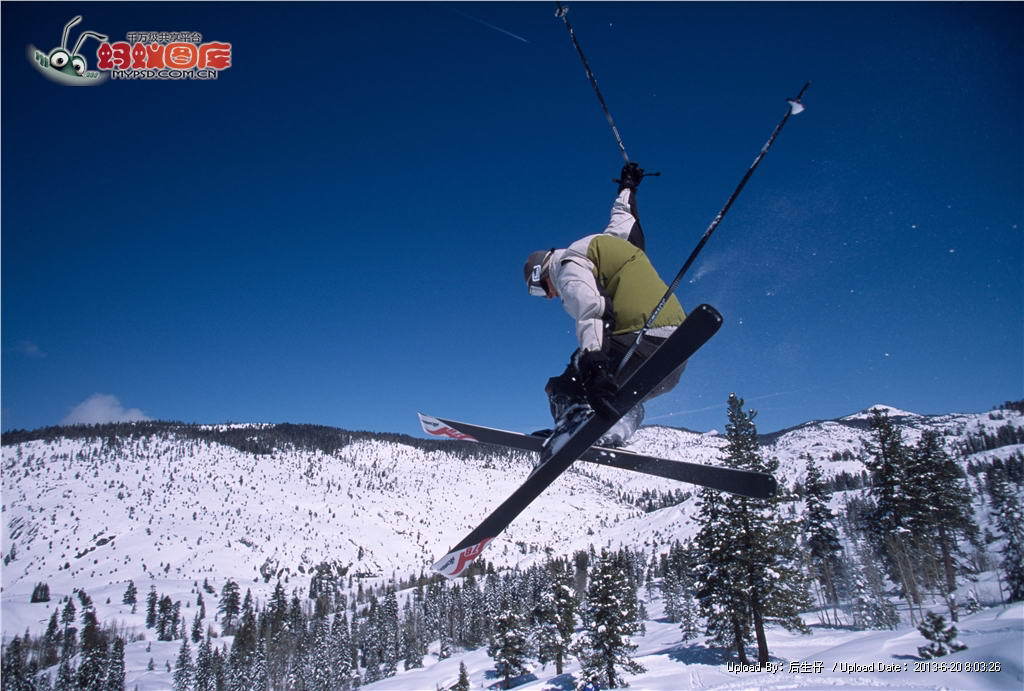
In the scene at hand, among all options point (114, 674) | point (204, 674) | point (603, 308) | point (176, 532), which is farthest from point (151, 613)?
point (603, 308)

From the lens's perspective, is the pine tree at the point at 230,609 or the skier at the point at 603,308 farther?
the pine tree at the point at 230,609

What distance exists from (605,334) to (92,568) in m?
204

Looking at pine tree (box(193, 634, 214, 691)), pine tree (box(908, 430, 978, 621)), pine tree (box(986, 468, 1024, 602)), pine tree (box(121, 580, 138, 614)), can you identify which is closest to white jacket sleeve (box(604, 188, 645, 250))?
pine tree (box(908, 430, 978, 621))

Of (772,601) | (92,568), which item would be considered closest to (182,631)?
(92,568)

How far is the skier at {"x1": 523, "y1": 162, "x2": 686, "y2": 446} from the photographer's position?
310cm

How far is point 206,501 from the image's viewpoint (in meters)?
188

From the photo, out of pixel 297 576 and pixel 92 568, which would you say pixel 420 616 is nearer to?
pixel 297 576

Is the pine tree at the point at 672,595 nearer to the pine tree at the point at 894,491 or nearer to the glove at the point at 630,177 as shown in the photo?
the pine tree at the point at 894,491

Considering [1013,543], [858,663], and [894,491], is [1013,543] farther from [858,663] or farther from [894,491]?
[858,663]

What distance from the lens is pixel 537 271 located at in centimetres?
370

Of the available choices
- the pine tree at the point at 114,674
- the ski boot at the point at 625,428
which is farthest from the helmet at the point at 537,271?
the pine tree at the point at 114,674

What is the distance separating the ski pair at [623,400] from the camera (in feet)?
9.29

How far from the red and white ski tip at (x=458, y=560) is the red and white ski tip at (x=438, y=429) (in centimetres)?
142

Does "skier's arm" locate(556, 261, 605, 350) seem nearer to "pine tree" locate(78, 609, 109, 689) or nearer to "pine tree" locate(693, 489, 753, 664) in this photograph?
"pine tree" locate(693, 489, 753, 664)
